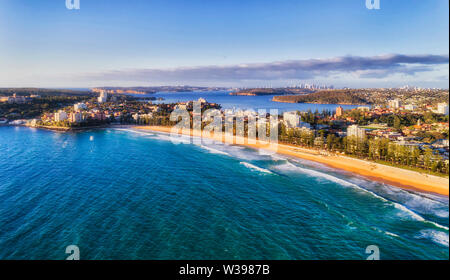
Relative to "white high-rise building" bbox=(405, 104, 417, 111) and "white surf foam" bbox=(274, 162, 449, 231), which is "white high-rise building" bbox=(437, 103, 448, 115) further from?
"white surf foam" bbox=(274, 162, 449, 231)

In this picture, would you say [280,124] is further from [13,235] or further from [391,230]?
[13,235]

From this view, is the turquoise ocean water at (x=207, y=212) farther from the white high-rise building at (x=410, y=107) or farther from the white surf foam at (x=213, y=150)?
the white high-rise building at (x=410, y=107)

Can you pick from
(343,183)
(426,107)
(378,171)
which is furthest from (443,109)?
(343,183)

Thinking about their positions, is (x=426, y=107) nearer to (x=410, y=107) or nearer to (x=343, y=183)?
(x=410, y=107)

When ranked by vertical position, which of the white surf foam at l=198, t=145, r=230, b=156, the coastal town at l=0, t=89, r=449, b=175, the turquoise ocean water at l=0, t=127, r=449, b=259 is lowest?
the turquoise ocean water at l=0, t=127, r=449, b=259

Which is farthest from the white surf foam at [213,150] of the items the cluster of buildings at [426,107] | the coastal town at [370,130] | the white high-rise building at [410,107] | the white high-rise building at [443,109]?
the white high-rise building at [410,107]

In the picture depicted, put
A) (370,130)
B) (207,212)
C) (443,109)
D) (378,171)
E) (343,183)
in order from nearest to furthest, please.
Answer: (207,212)
(343,183)
(378,171)
(443,109)
(370,130)

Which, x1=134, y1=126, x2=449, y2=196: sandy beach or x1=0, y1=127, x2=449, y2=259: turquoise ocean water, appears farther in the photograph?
x1=134, y1=126, x2=449, y2=196: sandy beach

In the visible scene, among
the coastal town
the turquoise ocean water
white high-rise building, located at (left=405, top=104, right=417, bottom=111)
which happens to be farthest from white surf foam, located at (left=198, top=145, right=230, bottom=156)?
white high-rise building, located at (left=405, top=104, right=417, bottom=111)
